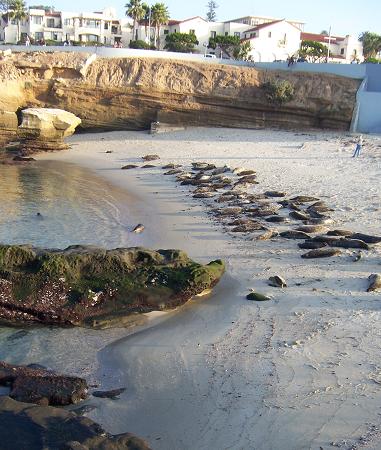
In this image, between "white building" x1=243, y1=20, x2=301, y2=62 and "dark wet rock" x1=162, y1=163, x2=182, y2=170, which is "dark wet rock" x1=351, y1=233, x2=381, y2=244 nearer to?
"dark wet rock" x1=162, y1=163, x2=182, y2=170

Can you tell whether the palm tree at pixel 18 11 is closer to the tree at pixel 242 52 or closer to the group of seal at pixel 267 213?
the tree at pixel 242 52

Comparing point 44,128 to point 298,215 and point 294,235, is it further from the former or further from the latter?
point 294,235

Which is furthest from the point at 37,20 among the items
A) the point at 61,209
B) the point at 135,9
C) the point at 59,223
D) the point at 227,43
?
the point at 59,223

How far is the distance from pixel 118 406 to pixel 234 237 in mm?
8047

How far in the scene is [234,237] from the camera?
14.4 m

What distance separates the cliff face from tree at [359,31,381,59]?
30442 mm

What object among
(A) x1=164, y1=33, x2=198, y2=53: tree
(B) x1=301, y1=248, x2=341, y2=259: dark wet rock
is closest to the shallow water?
(B) x1=301, y1=248, x2=341, y2=259: dark wet rock

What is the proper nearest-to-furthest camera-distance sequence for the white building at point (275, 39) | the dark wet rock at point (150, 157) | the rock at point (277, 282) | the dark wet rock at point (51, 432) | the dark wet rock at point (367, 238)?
the dark wet rock at point (51, 432) → the rock at point (277, 282) → the dark wet rock at point (367, 238) → the dark wet rock at point (150, 157) → the white building at point (275, 39)

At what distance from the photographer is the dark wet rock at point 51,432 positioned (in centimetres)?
539

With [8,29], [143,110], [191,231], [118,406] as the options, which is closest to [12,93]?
[143,110]

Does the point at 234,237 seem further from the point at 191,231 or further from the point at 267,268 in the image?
the point at 267,268

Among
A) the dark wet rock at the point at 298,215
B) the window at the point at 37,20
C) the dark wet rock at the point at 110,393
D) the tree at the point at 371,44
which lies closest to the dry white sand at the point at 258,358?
the dark wet rock at the point at 110,393

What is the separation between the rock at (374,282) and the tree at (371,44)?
192 feet

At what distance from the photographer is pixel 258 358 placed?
7.75 meters
